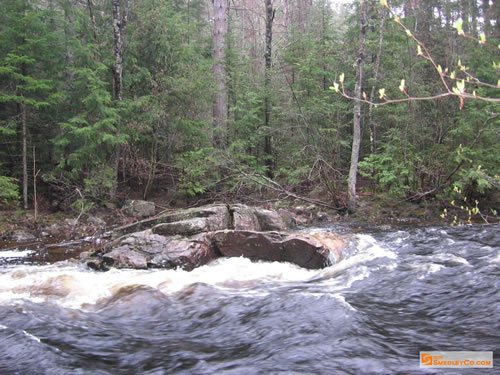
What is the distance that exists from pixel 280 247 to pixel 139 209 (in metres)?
6.19

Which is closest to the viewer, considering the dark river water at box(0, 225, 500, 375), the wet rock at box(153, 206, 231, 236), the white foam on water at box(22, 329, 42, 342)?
the dark river water at box(0, 225, 500, 375)

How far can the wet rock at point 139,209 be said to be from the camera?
11.9 meters

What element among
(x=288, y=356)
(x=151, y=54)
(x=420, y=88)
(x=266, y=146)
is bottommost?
(x=288, y=356)

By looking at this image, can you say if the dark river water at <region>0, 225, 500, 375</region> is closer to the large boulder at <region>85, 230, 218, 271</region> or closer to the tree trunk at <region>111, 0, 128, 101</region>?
the large boulder at <region>85, 230, 218, 271</region>

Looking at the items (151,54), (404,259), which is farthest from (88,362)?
(151,54)

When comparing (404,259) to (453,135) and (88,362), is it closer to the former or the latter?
(88,362)

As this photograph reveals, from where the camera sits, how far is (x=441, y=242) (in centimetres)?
862

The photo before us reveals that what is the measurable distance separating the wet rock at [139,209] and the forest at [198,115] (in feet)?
→ 3.67

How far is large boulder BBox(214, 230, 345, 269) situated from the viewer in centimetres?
731

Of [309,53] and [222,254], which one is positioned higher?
[309,53]

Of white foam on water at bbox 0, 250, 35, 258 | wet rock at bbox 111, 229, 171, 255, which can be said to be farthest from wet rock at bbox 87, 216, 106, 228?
wet rock at bbox 111, 229, 171, 255

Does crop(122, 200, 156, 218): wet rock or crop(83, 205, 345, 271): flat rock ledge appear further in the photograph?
crop(122, 200, 156, 218): wet rock

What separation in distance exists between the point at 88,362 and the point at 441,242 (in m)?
7.81

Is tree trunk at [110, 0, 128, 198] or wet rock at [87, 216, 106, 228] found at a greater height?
tree trunk at [110, 0, 128, 198]
